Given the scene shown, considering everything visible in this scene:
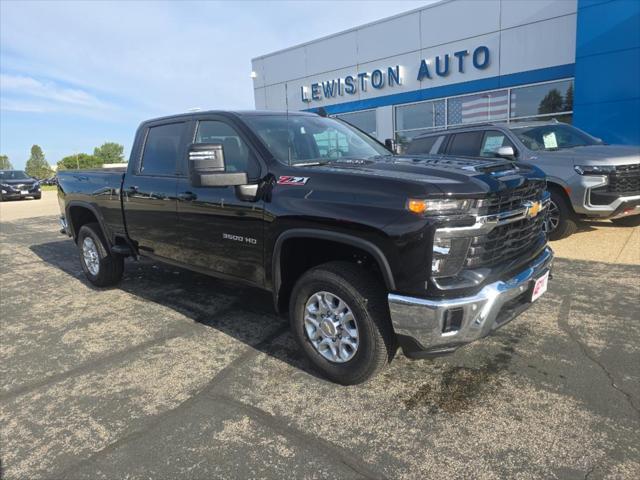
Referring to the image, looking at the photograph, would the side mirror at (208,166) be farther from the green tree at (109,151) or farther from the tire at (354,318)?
the green tree at (109,151)

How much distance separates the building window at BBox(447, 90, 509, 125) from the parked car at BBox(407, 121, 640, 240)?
24.8ft

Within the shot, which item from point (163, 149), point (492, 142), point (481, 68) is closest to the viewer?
point (163, 149)

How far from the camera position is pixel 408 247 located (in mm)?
2488

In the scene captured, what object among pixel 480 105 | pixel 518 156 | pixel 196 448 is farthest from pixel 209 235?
pixel 480 105

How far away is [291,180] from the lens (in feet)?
10.1

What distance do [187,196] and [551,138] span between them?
5750 mm

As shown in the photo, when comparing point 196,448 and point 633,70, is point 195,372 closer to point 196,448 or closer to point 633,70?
point 196,448

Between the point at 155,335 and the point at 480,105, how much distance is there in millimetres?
13736

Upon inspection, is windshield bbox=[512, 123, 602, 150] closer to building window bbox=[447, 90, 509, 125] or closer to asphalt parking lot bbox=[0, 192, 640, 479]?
asphalt parking lot bbox=[0, 192, 640, 479]

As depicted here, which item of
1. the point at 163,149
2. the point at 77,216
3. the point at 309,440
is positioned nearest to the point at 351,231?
the point at 309,440

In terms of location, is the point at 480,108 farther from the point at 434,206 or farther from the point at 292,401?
the point at 292,401

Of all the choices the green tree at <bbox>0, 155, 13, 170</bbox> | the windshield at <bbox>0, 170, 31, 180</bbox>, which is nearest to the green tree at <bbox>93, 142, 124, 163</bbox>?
the green tree at <bbox>0, 155, 13, 170</bbox>

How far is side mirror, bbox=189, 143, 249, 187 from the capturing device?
3.01 meters

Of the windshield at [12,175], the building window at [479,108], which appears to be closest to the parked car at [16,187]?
the windshield at [12,175]
